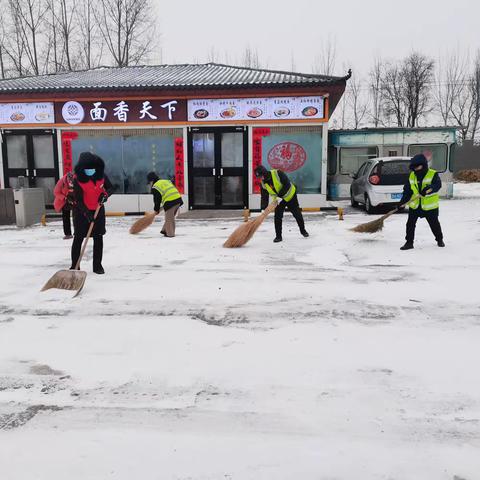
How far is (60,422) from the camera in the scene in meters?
2.34

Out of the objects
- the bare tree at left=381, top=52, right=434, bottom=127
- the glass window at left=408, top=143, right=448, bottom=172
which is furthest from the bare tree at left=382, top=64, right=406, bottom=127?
the glass window at left=408, top=143, right=448, bottom=172

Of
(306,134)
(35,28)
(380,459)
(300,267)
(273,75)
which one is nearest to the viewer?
(380,459)

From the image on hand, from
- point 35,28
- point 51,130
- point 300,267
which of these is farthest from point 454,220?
point 35,28

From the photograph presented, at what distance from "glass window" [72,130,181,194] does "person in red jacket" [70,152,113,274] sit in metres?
8.00

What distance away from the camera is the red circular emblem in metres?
13.2

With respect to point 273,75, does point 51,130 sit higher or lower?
lower

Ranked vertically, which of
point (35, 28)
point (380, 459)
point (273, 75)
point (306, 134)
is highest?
point (35, 28)

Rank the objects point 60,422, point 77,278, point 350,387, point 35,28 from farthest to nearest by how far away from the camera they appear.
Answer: point 35,28 < point 77,278 < point 350,387 < point 60,422

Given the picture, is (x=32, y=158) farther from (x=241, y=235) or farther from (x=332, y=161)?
(x=332, y=161)

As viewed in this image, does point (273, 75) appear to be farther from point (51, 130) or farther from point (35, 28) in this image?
point (35, 28)

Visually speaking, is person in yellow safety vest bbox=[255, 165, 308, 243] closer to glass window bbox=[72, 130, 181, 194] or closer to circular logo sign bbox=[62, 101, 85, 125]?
glass window bbox=[72, 130, 181, 194]

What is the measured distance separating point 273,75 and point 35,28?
72.6ft

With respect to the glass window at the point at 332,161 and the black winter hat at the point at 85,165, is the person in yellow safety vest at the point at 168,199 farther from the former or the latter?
Answer: the glass window at the point at 332,161

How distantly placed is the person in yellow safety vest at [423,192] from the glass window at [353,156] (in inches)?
395
